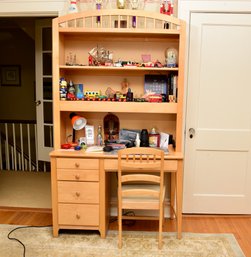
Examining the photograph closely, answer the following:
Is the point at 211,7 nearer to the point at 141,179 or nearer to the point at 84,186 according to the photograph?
the point at 141,179

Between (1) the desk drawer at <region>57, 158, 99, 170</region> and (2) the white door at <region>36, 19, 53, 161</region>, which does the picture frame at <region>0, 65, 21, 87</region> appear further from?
(1) the desk drawer at <region>57, 158, 99, 170</region>

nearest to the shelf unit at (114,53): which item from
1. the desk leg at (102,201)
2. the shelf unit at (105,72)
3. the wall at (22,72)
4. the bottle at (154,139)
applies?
the shelf unit at (105,72)

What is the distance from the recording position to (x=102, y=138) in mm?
2770

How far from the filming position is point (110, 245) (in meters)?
2.33

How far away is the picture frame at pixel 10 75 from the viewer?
18.4ft

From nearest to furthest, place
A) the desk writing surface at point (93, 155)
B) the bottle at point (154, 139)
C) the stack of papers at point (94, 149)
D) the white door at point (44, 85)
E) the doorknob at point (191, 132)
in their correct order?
1. the desk writing surface at point (93, 155)
2. the stack of papers at point (94, 149)
3. the bottle at point (154, 139)
4. the doorknob at point (191, 132)
5. the white door at point (44, 85)

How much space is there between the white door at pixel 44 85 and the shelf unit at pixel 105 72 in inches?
48.8

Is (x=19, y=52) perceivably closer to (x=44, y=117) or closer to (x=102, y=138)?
(x=44, y=117)

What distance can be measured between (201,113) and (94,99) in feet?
3.65

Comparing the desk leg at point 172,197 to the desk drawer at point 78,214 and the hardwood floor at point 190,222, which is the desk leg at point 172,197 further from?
the desk drawer at point 78,214

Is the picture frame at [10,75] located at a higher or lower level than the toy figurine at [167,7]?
lower

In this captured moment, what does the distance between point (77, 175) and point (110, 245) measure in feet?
2.20

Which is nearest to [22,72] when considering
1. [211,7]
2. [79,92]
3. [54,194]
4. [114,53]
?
[79,92]

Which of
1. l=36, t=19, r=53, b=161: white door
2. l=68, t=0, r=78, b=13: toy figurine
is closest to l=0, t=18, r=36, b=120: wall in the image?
l=36, t=19, r=53, b=161: white door
